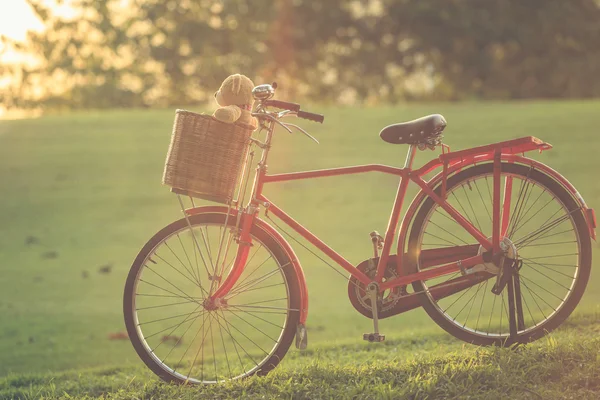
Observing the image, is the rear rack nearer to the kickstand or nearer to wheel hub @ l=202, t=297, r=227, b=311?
the kickstand

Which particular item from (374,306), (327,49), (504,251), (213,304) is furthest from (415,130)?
(327,49)

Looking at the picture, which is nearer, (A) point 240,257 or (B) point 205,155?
(B) point 205,155

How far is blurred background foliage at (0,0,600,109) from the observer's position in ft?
68.6

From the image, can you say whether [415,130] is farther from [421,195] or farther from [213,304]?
[213,304]

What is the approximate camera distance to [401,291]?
395 cm

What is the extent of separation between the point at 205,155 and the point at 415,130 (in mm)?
937

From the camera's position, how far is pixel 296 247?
852 cm

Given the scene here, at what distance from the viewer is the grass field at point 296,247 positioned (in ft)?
12.6

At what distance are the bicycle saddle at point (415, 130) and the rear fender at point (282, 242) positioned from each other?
2.10 feet

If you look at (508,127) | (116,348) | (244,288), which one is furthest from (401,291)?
(508,127)

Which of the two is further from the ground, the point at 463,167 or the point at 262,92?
the point at 262,92

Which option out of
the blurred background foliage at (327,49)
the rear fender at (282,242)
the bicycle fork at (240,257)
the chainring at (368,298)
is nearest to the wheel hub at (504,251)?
the chainring at (368,298)

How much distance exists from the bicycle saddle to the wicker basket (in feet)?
2.12

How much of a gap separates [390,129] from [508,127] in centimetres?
885
